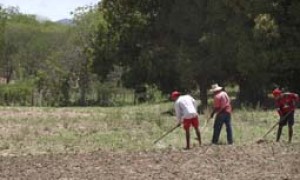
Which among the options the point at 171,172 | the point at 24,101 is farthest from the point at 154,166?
the point at 24,101

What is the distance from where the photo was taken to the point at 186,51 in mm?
35031

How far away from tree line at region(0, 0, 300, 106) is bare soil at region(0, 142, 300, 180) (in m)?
15.6

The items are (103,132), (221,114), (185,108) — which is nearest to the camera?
(185,108)

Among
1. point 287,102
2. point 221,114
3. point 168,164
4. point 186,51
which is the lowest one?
point 168,164

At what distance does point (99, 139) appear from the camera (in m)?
17.9

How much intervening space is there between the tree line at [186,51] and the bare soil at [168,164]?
15590 mm

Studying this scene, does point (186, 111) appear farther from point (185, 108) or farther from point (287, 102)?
point (287, 102)

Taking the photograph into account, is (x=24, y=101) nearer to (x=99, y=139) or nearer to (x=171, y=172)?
(x=99, y=139)

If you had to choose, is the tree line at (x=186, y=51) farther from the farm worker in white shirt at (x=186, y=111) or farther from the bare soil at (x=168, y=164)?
the bare soil at (x=168, y=164)

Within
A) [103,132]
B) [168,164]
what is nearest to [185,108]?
[168,164]

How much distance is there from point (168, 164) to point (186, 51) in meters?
23.0

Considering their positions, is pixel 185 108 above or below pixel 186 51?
below

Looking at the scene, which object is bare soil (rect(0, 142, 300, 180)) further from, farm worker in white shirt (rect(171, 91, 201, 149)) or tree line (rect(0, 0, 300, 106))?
tree line (rect(0, 0, 300, 106))

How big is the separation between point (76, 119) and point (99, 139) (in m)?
6.45
